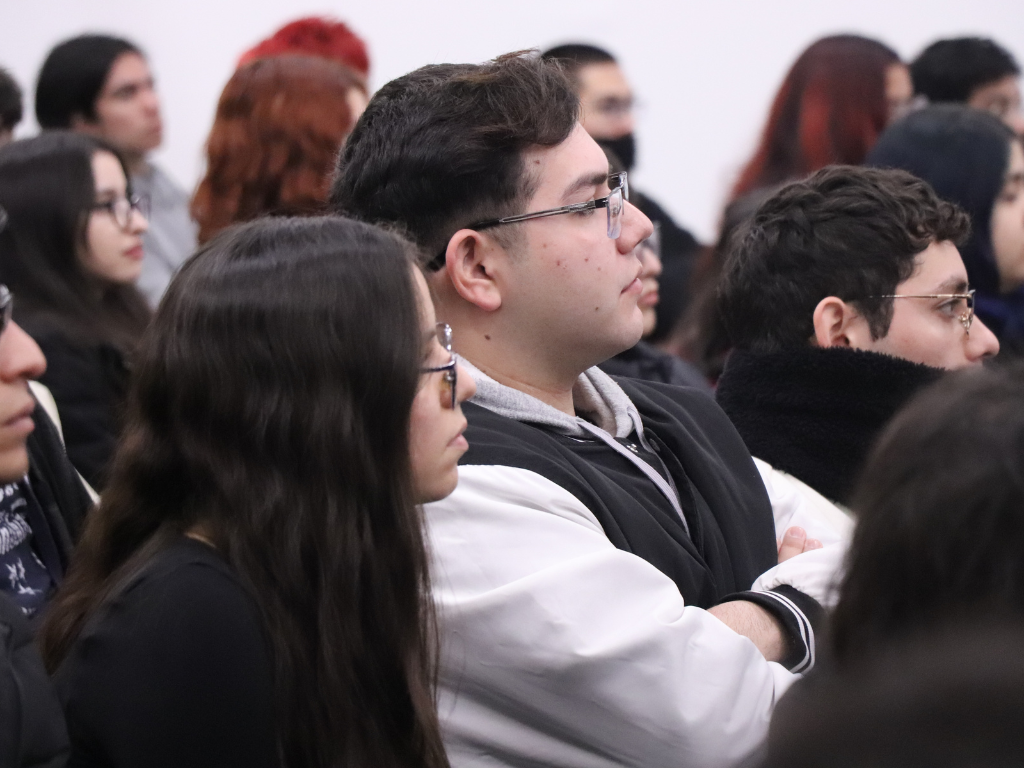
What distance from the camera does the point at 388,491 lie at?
4.97 ft

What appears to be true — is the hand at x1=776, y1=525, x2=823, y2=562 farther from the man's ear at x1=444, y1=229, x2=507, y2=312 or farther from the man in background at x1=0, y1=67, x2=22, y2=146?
the man in background at x1=0, y1=67, x2=22, y2=146

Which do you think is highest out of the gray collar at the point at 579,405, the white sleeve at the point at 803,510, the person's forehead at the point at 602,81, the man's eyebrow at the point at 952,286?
the person's forehead at the point at 602,81

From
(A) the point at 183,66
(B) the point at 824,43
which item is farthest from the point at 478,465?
(A) the point at 183,66

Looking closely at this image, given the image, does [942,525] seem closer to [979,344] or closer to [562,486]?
[562,486]

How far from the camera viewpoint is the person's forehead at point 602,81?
→ 4.70m

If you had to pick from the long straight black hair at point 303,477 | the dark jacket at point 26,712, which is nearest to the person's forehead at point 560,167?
the long straight black hair at point 303,477

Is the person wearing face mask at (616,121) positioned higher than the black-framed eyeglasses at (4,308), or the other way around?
the black-framed eyeglasses at (4,308)

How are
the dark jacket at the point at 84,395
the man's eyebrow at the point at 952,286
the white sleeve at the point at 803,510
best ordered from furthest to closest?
1. the dark jacket at the point at 84,395
2. the man's eyebrow at the point at 952,286
3. the white sleeve at the point at 803,510

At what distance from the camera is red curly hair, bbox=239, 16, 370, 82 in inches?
168

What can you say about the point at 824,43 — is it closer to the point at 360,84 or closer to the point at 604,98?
the point at 604,98

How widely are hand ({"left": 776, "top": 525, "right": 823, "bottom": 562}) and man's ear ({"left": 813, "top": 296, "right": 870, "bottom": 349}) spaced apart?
16.7 inches

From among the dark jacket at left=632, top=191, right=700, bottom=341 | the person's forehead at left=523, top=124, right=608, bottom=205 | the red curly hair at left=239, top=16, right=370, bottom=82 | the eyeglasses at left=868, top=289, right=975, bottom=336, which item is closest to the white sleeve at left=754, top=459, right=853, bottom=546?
the eyeglasses at left=868, top=289, right=975, bottom=336

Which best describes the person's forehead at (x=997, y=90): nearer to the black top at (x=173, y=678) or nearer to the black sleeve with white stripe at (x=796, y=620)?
the black sleeve with white stripe at (x=796, y=620)

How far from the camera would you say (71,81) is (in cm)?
445
